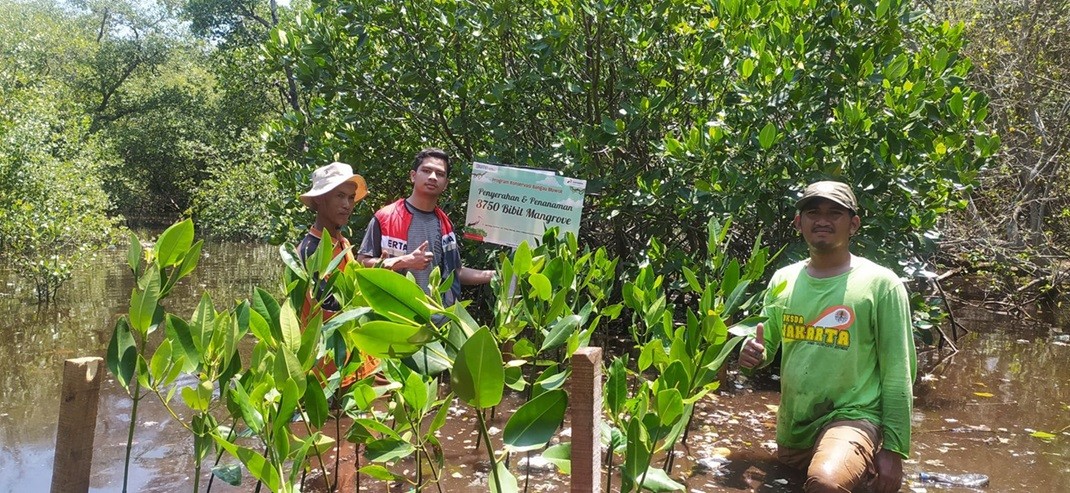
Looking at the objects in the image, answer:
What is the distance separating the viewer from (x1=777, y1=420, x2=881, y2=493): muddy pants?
266cm

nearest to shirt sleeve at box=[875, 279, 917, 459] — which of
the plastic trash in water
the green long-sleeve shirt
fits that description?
the green long-sleeve shirt

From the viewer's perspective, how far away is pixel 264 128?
7.20 metres

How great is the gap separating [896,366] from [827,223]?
22.7 inches

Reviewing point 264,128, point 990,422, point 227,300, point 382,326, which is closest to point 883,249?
point 990,422

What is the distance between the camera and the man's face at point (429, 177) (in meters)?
3.95

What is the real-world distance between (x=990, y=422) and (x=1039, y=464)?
830 millimetres

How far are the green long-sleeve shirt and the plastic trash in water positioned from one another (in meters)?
1.04

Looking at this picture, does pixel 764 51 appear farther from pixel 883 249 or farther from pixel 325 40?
pixel 325 40

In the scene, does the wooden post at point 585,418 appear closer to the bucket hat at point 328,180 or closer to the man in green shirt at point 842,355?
the man in green shirt at point 842,355

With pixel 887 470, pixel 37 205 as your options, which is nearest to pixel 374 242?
pixel 887 470

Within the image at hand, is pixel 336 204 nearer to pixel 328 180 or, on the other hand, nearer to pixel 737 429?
pixel 328 180

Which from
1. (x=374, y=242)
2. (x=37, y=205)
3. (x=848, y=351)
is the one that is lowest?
(x=37, y=205)

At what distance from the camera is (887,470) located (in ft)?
9.25

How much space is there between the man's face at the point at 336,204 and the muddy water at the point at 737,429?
1.24 m
